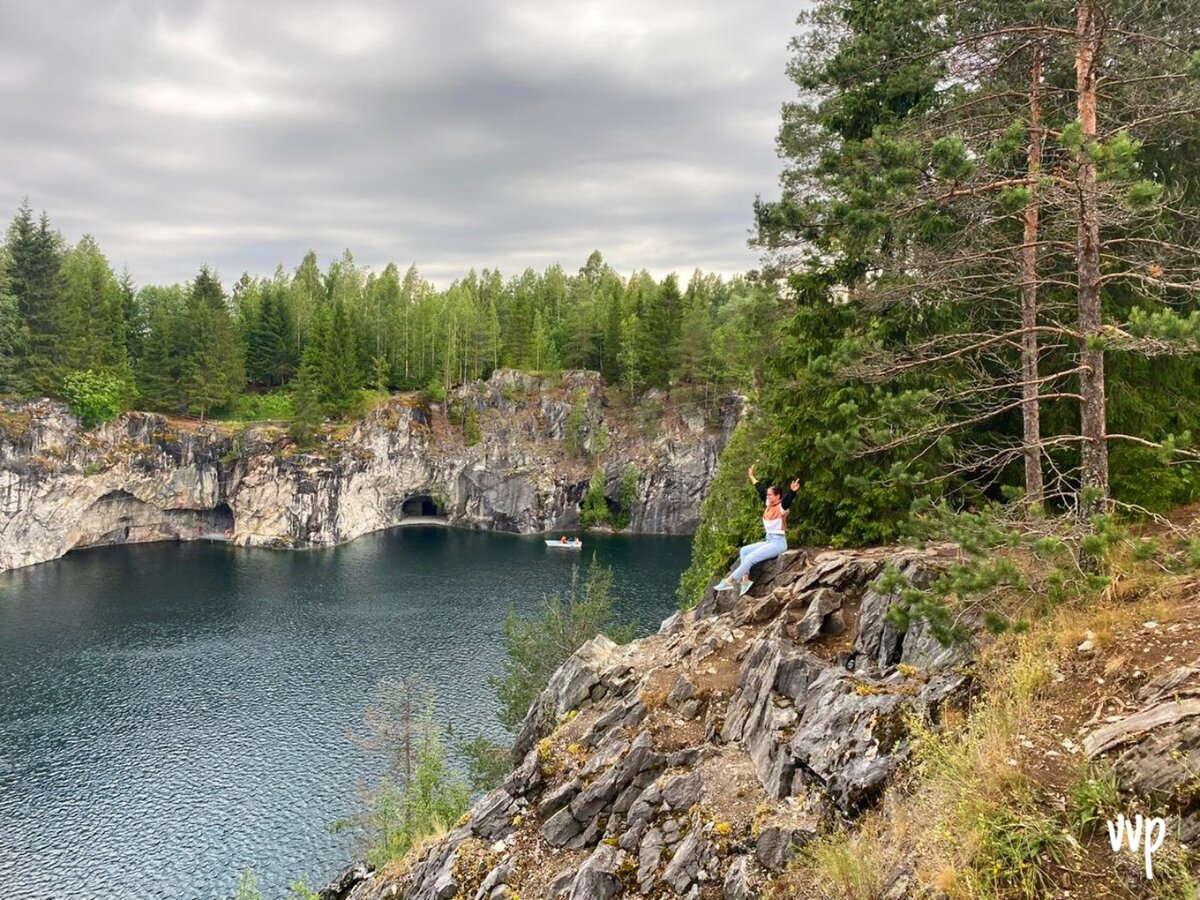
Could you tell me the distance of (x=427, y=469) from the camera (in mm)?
78562

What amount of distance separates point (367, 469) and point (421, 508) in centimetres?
1216

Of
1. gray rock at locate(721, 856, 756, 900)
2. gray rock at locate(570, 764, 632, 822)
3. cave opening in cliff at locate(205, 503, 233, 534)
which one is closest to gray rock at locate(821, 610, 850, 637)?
gray rock at locate(570, 764, 632, 822)

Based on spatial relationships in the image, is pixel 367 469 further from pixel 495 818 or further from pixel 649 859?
pixel 649 859

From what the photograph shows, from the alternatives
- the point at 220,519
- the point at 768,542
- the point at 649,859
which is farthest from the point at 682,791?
the point at 220,519

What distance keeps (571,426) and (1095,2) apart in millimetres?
72140

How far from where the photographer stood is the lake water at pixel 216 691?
2477cm

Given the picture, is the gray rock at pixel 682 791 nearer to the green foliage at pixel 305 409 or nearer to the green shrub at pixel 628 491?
the green foliage at pixel 305 409

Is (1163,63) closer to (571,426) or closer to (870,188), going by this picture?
(870,188)

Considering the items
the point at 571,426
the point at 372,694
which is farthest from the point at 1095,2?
the point at 571,426

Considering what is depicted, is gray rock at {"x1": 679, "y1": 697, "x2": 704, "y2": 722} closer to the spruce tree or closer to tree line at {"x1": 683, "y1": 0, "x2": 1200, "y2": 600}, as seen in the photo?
tree line at {"x1": 683, "y1": 0, "x2": 1200, "y2": 600}

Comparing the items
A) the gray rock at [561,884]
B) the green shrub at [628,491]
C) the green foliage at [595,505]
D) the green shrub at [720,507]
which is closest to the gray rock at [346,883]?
A: the gray rock at [561,884]

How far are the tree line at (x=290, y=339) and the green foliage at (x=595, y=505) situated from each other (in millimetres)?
11637

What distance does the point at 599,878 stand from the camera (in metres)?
9.29

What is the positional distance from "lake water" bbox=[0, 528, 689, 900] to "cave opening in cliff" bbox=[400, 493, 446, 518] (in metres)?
18.8
